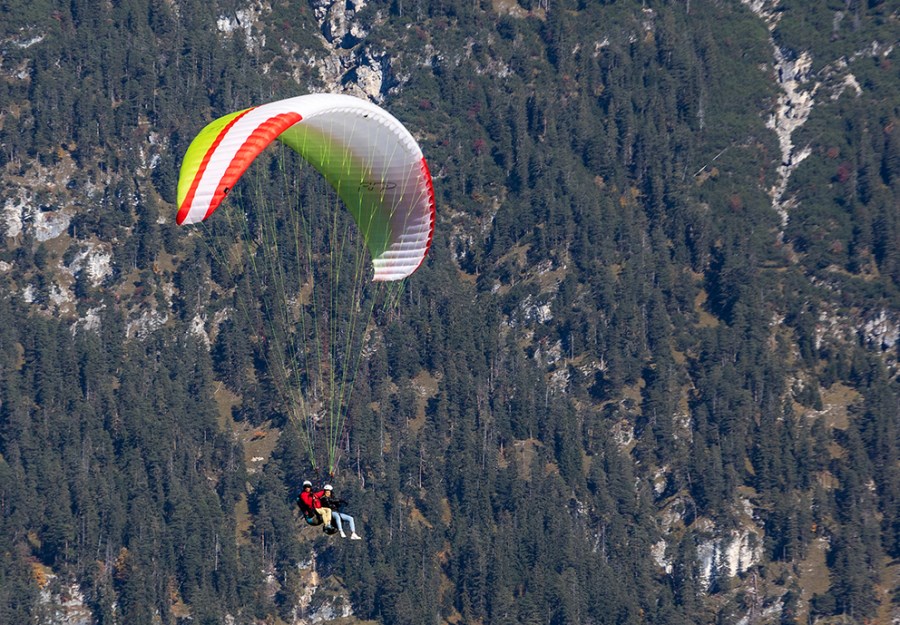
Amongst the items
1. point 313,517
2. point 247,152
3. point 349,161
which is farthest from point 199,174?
point 313,517

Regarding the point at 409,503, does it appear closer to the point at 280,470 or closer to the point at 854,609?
the point at 280,470

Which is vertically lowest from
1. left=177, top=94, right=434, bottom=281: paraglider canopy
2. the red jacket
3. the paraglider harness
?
the paraglider harness

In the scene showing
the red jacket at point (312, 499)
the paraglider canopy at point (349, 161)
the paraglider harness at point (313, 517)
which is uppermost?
the paraglider canopy at point (349, 161)

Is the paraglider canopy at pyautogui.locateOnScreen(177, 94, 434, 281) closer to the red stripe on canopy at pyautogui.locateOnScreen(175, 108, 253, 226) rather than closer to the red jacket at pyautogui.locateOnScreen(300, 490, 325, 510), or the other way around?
the red stripe on canopy at pyautogui.locateOnScreen(175, 108, 253, 226)

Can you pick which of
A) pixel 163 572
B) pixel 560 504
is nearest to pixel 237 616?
pixel 163 572

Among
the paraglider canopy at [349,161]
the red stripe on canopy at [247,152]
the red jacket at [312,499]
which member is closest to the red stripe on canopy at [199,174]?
the paraglider canopy at [349,161]

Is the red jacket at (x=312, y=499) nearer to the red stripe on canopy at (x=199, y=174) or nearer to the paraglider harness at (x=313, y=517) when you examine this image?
the paraglider harness at (x=313, y=517)

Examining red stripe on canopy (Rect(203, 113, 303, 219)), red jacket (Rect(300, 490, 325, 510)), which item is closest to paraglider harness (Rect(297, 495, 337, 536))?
red jacket (Rect(300, 490, 325, 510))

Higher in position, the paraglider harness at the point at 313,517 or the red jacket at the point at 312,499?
the red jacket at the point at 312,499
